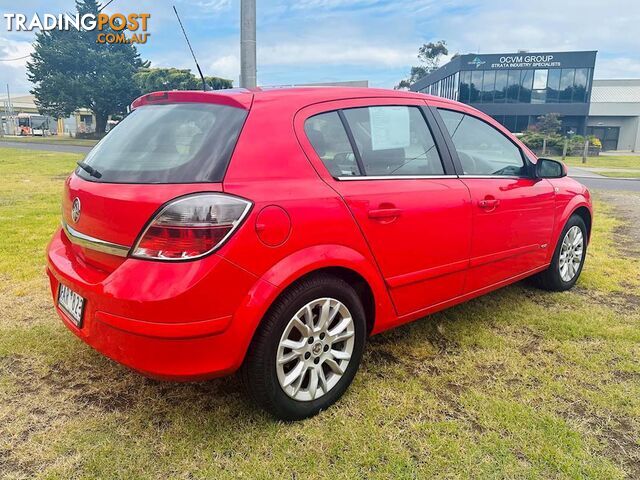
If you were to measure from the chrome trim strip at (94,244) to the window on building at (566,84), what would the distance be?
50668 millimetres

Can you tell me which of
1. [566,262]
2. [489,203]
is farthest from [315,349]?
[566,262]

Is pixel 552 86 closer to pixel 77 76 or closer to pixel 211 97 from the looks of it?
pixel 77 76

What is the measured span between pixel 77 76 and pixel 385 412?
5150 centimetres

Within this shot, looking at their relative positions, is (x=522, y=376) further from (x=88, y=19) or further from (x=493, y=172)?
(x=88, y=19)

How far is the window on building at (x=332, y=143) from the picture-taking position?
2547mm

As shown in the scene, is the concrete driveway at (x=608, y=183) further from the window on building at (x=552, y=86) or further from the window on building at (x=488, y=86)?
the window on building at (x=552, y=86)

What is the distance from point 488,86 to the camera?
4700 centimetres

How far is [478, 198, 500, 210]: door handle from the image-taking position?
10.6 feet

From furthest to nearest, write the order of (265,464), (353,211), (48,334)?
1. (48,334)
2. (353,211)
3. (265,464)

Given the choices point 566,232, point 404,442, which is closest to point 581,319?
point 566,232

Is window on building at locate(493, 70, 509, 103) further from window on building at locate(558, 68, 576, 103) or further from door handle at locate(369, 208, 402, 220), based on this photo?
door handle at locate(369, 208, 402, 220)

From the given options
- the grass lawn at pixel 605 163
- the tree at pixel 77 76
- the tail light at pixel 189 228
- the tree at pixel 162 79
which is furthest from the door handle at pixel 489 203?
the tree at pixel 77 76

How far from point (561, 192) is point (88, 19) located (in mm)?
50406

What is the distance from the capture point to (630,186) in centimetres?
1457
